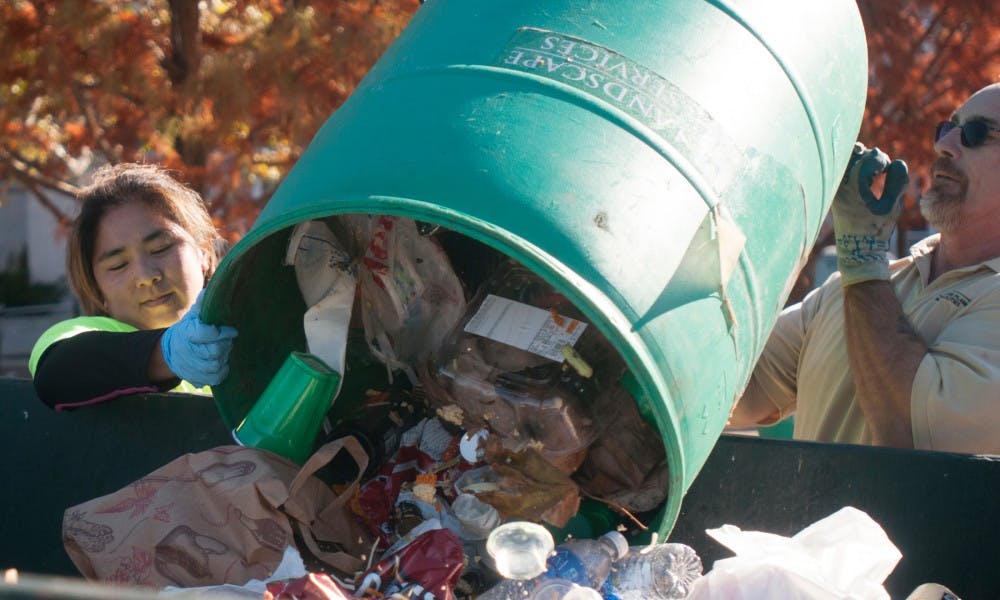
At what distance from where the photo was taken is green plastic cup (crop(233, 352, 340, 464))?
221cm

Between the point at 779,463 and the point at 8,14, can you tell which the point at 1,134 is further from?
the point at 779,463

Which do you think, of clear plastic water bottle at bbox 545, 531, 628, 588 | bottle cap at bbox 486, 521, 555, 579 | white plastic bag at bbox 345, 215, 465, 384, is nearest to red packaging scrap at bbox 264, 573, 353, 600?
bottle cap at bbox 486, 521, 555, 579

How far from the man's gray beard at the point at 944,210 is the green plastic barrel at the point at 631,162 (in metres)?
0.70

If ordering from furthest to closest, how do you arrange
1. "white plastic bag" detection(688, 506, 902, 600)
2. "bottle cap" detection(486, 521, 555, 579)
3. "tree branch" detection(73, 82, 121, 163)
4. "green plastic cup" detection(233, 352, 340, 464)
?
1. "tree branch" detection(73, 82, 121, 163)
2. "green plastic cup" detection(233, 352, 340, 464)
3. "bottle cap" detection(486, 521, 555, 579)
4. "white plastic bag" detection(688, 506, 902, 600)

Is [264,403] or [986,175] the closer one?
[264,403]

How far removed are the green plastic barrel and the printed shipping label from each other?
7.2 inches

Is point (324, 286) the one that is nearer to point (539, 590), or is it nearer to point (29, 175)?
point (539, 590)

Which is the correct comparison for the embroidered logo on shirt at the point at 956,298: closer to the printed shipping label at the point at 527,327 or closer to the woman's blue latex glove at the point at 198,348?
the printed shipping label at the point at 527,327

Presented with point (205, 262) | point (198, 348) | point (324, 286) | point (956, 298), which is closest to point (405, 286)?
point (324, 286)

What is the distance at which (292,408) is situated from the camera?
2.23 m

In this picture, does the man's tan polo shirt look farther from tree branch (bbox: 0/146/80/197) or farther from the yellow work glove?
tree branch (bbox: 0/146/80/197)

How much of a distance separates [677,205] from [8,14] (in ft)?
13.7

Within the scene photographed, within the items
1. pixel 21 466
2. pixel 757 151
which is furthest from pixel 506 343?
pixel 21 466

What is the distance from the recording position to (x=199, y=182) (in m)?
5.59
